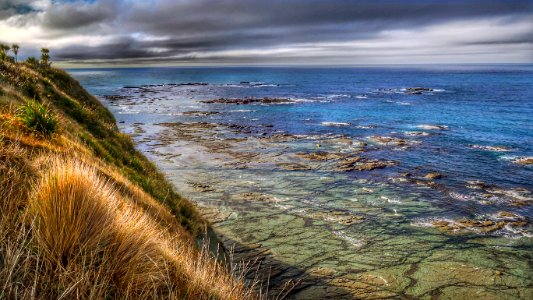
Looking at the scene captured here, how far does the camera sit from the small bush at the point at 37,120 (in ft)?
29.5

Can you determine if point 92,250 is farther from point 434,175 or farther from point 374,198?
A: point 434,175

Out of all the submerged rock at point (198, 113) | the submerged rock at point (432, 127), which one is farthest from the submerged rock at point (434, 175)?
the submerged rock at point (198, 113)

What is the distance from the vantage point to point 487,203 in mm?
19484

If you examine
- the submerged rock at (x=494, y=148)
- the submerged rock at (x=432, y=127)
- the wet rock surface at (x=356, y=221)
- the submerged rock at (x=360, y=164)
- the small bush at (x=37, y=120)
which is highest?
the small bush at (x=37, y=120)

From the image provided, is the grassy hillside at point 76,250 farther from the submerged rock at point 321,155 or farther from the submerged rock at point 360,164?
the submerged rock at point 321,155

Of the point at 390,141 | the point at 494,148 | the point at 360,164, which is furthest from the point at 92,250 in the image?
the point at 494,148

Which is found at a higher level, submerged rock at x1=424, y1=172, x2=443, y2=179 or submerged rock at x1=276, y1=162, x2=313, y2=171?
submerged rock at x1=276, y1=162, x2=313, y2=171

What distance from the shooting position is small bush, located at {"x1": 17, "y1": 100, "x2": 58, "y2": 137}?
29.5ft

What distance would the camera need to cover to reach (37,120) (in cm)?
927

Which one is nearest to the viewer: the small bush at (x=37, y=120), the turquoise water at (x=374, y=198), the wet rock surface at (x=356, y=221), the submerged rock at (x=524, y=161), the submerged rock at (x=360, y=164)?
the small bush at (x=37, y=120)

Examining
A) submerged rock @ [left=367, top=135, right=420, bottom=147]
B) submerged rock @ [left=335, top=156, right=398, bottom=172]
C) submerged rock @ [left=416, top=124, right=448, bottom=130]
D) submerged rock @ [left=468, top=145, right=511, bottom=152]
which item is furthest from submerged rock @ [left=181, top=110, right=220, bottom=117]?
submerged rock @ [left=468, top=145, right=511, bottom=152]

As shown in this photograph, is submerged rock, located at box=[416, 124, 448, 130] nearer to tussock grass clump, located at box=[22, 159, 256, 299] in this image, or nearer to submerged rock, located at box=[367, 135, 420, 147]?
submerged rock, located at box=[367, 135, 420, 147]

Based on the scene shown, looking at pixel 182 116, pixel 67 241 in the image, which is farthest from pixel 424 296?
pixel 182 116

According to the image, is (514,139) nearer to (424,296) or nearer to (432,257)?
(432,257)
